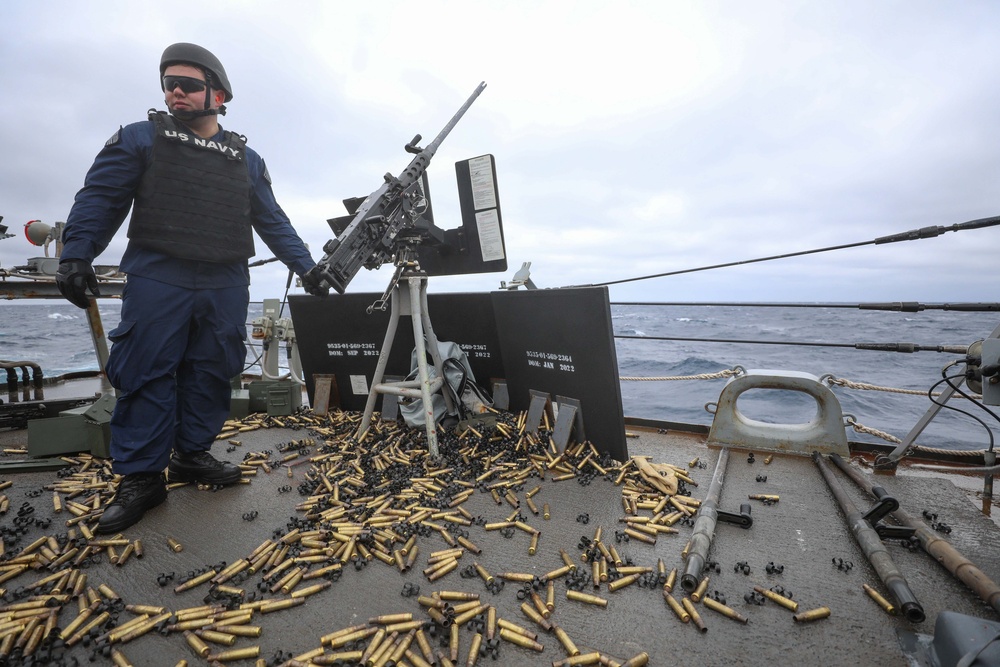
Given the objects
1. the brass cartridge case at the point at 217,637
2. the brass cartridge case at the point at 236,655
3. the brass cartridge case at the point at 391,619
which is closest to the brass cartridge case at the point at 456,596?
the brass cartridge case at the point at 391,619

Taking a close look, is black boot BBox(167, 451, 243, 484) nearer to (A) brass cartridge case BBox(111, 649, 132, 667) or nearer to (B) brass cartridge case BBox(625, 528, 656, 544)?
(A) brass cartridge case BBox(111, 649, 132, 667)

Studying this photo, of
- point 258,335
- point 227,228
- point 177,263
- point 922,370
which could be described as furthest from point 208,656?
point 922,370

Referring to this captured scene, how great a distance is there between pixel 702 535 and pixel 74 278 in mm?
4432

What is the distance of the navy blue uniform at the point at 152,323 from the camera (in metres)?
3.23

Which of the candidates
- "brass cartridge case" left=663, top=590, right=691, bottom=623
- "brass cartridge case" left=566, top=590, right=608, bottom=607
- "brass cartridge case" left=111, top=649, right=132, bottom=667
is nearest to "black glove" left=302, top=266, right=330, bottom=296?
"brass cartridge case" left=111, top=649, right=132, bottom=667

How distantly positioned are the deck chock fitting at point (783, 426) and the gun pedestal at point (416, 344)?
9.22 feet

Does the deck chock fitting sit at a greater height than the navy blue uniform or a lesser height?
lesser

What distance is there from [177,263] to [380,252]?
1.63 metres

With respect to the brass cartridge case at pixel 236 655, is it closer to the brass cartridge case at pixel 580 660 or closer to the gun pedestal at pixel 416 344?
the brass cartridge case at pixel 580 660

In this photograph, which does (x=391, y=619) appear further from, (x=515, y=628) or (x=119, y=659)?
(x=119, y=659)

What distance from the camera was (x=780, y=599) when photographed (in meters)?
2.27

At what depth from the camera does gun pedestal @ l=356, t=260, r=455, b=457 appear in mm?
4387

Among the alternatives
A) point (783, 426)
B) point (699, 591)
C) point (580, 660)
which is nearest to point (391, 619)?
point (580, 660)

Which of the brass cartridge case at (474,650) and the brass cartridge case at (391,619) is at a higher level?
the brass cartridge case at (391,619)
